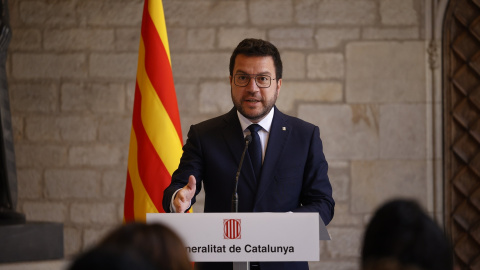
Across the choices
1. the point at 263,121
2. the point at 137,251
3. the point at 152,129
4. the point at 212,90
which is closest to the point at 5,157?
the point at 152,129

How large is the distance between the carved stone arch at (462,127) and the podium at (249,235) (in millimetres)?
2942

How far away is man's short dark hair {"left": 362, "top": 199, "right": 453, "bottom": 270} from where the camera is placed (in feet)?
3.84

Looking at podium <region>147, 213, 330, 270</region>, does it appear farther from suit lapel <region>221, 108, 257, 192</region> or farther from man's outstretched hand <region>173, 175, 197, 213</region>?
suit lapel <region>221, 108, 257, 192</region>

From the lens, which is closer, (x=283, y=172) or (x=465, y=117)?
(x=283, y=172)

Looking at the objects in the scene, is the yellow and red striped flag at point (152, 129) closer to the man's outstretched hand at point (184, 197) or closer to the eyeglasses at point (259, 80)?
the eyeglasses at point (259, 80)

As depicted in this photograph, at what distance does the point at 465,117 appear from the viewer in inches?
191

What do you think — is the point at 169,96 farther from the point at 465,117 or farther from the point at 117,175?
the point at 465,117

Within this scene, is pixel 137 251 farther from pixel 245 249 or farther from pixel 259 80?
pixel 259 80

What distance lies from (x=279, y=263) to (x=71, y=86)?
9.57 ft

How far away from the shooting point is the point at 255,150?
2.71 meters

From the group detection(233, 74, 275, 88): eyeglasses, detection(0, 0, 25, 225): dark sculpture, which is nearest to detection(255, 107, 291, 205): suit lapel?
detection(233, 74, 275, 88): eyeglasses

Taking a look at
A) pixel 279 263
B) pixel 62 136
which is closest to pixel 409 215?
pixel 279 263

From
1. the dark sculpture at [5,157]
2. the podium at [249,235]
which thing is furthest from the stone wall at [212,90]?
the podium at [249,235]

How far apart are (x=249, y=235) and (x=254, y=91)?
0.70m
